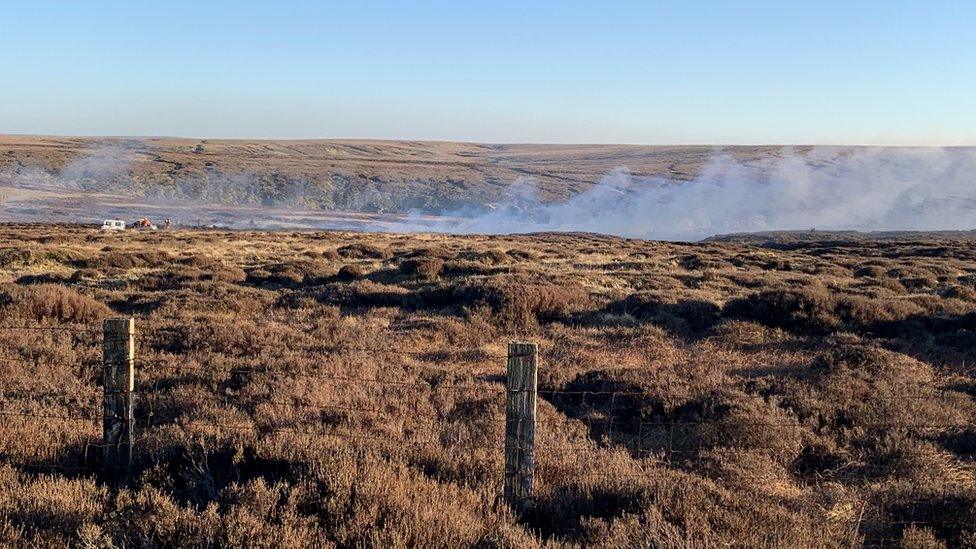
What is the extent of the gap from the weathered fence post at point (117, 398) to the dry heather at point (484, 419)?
150mm

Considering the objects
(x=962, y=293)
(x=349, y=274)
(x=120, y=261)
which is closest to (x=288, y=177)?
(x=120, y=261)

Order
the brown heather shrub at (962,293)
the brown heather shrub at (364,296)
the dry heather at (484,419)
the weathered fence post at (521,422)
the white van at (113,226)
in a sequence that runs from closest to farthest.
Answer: the dry heather at (484,419), the weathered fence post at (521,422), the brown heather shrub at (364,296), the brown heather shrub at (962,293), the white van at (113,226)

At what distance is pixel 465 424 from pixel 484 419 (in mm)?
250

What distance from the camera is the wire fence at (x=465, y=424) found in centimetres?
506

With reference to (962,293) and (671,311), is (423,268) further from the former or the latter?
(962,293)

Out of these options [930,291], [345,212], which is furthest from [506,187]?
[930,291]

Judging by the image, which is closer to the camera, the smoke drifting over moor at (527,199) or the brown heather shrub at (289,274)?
the brown heather shrub at (289,274)

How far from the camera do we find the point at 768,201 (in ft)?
327

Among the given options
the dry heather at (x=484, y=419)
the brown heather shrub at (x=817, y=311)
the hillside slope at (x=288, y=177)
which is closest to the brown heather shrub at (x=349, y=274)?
the dry heather at (x=484, y=419)

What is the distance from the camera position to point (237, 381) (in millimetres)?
7906

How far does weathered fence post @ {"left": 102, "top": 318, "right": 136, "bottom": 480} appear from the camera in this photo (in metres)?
4.84

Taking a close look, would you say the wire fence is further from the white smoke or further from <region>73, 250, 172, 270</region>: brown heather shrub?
the white smoke

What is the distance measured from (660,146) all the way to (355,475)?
18053cm

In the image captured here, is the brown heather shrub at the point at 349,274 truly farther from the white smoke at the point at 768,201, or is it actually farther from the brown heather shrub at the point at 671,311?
the white smoke at the point at 768,201
